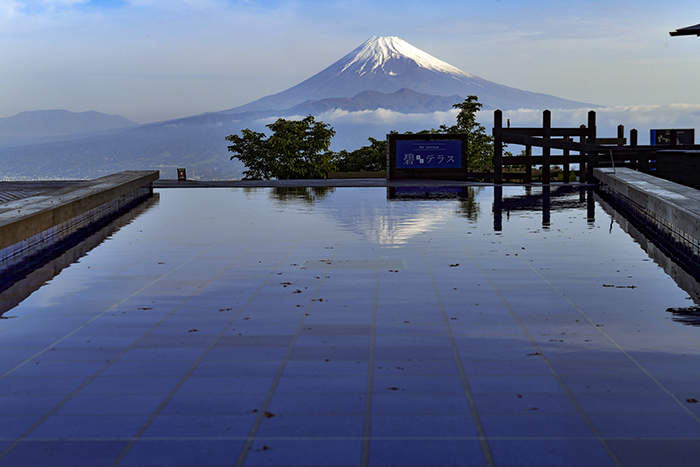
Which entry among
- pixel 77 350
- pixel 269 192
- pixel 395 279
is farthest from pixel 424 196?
pixel 77 350

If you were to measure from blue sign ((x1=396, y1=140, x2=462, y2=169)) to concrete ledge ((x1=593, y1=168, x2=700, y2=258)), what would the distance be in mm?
11855

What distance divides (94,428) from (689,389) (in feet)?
12.6

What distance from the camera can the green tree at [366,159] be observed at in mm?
57375

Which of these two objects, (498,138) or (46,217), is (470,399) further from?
(498,138)

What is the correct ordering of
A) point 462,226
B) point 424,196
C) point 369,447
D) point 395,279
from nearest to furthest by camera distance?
1. point 369,447
2. point 395,279
3. point 462,226
4. point 424,196

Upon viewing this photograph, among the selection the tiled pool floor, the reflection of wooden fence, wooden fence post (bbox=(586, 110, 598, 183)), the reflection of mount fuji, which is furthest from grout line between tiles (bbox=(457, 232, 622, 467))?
wooden fence post (bbox=(586, 110, 598, 183))

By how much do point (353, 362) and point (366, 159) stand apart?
5398 cm

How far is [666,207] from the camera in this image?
11742 mm

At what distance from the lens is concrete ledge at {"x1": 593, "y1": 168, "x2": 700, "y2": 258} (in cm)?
1035

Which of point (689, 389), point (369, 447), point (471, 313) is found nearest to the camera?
point (369, 447)

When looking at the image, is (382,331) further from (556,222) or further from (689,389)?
(556,222)

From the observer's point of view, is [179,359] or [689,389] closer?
[689,389]

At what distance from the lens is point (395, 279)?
8.39 meters

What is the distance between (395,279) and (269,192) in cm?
1725
